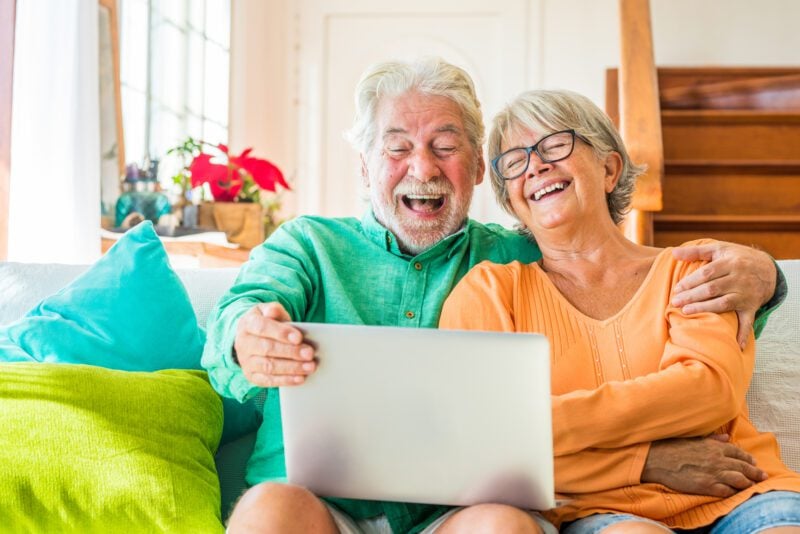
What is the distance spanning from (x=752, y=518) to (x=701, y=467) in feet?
0.31

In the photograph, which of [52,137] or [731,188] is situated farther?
[731,188]

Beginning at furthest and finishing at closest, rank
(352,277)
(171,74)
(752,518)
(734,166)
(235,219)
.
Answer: (171,74) → (734,166) → (235,219) → (352,277) → (752,518)

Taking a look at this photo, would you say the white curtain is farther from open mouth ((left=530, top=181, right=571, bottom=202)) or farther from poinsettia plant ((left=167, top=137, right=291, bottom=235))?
open mouth ((left=530, top=181, right=571, bottom=202))

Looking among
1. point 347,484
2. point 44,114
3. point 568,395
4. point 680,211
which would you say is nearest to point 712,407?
point 568,395

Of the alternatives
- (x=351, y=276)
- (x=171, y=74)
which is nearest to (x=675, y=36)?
(x=171, y=74)

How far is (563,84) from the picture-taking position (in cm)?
602

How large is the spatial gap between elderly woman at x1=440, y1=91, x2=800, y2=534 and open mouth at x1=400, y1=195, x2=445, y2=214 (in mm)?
110

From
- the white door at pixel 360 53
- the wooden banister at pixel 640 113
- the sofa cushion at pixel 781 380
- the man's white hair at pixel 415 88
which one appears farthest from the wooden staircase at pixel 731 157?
the man's white hair at pixel 415 88

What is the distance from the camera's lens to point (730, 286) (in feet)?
4.89

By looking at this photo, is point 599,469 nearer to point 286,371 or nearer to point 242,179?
point 286,371

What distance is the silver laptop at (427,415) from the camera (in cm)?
113

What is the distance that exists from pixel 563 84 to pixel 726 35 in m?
1.10

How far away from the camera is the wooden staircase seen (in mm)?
4180

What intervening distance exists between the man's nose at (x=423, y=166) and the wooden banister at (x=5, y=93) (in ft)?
5.32
